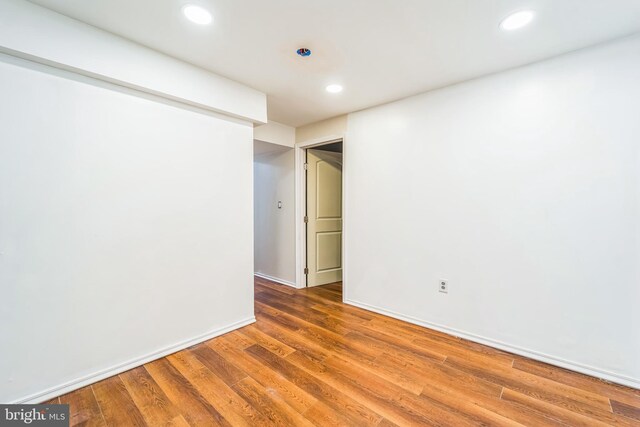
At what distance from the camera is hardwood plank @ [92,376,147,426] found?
1500 millimetres

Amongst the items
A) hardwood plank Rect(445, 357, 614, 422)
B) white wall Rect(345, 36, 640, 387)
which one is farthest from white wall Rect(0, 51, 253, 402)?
hardwood plank Rect(445, 357, 614, 422)

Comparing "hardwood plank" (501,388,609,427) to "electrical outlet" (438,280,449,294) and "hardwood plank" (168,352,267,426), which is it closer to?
"electrical outlet" (438,280,449,294)

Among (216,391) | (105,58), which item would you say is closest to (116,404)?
(216,391)

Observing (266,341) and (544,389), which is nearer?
(544,389)

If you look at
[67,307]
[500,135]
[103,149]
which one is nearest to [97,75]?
[103,149]

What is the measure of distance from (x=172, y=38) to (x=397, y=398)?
282 centimetres

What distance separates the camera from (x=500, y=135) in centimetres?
229

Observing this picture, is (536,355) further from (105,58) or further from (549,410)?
(105,58)

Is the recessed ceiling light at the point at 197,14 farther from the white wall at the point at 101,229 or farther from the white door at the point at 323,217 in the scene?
the white door at the point at 323,217

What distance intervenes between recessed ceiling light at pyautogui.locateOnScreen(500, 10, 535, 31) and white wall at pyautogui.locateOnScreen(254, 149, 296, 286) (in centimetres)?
275

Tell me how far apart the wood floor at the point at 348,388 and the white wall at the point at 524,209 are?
0.32 m

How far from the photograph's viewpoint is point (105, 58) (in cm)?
182

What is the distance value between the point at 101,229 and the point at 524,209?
3.19 metres

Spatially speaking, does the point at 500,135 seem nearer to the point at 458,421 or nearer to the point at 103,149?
the point at 458,421
